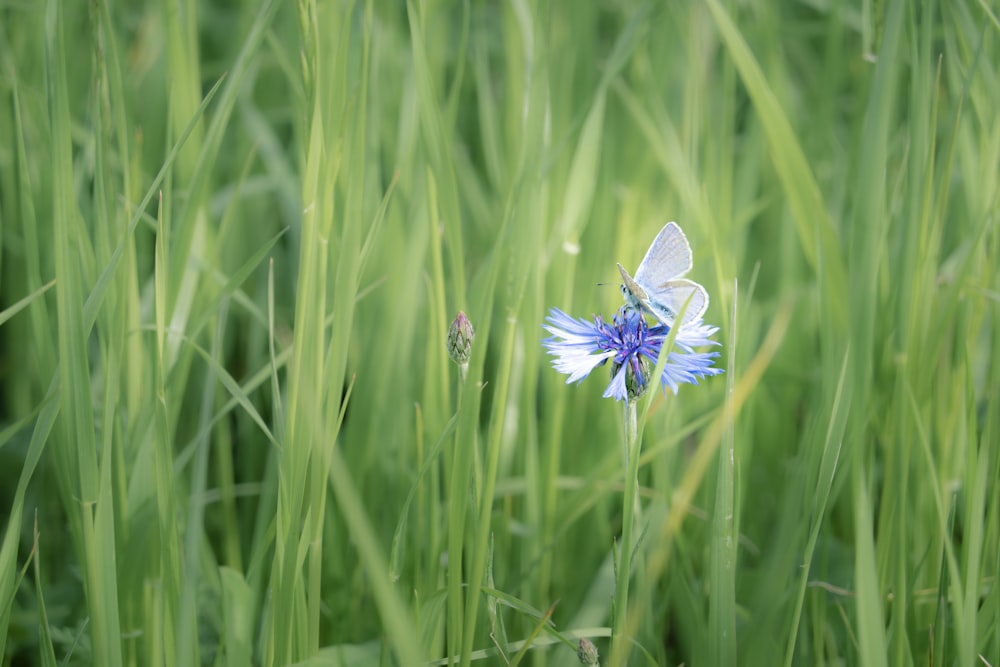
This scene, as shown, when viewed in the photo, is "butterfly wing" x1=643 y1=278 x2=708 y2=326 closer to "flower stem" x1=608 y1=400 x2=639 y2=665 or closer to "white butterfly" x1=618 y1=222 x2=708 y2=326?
"white butterfly" x1=618 y1=222 x2=708 y2=326

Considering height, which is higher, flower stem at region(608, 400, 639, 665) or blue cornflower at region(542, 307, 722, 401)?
blue cornflower at region(542, 307, 722, 401)

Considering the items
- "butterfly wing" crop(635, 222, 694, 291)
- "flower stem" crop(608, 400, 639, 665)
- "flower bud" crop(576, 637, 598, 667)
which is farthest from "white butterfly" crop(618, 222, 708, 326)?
"flower bud" crop(576, 637, 598, 667)

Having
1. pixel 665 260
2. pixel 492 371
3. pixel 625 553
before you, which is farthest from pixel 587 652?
pixel 492 371

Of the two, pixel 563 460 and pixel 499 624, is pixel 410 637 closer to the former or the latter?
pixel 499 624

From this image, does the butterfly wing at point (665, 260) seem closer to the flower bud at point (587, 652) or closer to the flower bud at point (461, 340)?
the flower bud at point (461, 340)

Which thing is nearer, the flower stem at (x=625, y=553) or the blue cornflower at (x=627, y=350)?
the flower stem at (x=625, y=553)

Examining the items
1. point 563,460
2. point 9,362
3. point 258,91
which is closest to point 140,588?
point 563,460

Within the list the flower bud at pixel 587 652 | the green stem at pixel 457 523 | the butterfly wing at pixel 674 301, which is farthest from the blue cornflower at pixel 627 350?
the flower bud at pixel 587 652

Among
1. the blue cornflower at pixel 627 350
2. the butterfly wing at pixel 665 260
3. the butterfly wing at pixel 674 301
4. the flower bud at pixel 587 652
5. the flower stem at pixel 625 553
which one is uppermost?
the butterfly wing at pixel 665 260
